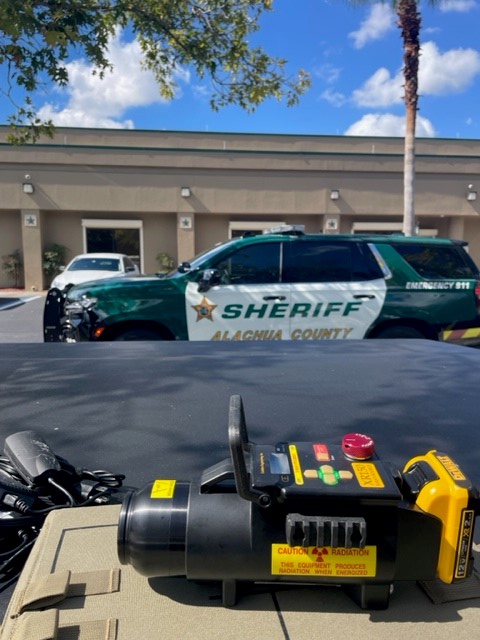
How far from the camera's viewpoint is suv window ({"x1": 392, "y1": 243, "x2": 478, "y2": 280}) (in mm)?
6520

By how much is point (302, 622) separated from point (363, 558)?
0.16 meters

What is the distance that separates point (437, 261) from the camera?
660cm

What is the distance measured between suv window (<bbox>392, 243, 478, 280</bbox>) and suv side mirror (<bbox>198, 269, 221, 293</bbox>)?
2.40 meters

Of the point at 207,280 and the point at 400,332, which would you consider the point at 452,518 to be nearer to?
the point at 207,280

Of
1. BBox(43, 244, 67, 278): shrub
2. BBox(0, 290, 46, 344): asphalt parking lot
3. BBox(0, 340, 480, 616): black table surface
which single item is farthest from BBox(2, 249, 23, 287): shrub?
BBox(0, 340, 480, 616): black table surface

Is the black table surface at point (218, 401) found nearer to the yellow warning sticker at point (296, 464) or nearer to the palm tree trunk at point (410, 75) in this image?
the yellow warning sticker at point (296, 464)

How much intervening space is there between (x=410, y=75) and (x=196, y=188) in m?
9.83

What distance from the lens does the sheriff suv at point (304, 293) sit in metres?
6.09

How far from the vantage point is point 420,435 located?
1766mm

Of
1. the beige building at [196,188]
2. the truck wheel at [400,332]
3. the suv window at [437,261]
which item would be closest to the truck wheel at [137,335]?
the truck wheel at [400,332]

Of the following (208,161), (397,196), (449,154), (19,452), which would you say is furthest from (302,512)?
(449,154)

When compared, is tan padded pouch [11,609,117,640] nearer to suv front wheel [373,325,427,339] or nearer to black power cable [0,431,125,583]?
black power cable [0,431,125,583]

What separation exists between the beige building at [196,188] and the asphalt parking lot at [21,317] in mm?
2502

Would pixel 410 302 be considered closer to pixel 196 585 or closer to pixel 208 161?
pixel 196 585
